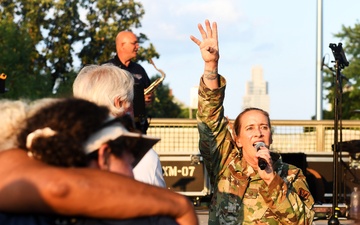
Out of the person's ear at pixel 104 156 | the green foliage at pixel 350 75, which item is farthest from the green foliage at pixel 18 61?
the person's ear at pixel 104 156

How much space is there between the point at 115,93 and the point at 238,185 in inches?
46.5

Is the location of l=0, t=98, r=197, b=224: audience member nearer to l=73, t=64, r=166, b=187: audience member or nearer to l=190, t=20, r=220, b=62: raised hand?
l=73, t=64, r=166, b=187: audience member

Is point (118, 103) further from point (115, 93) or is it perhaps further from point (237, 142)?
point (237, 142)

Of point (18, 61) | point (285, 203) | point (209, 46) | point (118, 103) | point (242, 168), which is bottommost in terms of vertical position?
point (285, 203)

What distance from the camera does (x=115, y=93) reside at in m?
5.33

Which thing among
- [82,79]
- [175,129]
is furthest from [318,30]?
[82,79]

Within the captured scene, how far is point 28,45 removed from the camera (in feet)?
153

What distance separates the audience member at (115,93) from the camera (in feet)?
17.2

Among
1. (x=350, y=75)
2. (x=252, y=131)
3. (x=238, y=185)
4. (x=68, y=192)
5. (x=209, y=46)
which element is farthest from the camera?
(x=350, y=75)

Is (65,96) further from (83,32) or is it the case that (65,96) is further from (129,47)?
(83,32)

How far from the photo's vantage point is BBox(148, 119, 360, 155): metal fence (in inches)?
690

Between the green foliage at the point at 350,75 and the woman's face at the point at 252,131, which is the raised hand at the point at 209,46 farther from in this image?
the green foliage at the point at 350,75

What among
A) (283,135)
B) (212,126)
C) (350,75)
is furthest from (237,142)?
(350,75)

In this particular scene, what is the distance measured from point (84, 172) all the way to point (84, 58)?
52.1m
